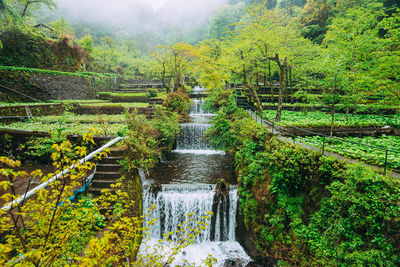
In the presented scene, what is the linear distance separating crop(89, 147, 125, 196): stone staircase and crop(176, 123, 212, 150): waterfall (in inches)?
257

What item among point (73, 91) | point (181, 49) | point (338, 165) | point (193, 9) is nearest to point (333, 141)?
point (338, 165)

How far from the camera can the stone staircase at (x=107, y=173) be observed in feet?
23.4

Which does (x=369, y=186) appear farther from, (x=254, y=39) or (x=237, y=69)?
(x=237, y=69)

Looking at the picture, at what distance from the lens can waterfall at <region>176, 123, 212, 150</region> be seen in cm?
1427

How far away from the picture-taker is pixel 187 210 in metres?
8.14

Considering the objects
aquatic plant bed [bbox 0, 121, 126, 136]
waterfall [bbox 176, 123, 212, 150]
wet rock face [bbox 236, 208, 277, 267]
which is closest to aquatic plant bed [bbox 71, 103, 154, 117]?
waterfall [bbox 176, 123, 212, 150]

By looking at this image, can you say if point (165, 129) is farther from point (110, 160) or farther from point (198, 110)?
point (198, 110)

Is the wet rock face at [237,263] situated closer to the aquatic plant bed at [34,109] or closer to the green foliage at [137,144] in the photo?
the green foliage at [137,144]

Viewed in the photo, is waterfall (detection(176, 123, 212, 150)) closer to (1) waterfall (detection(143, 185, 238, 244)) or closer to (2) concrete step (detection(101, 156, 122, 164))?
(1) waterfall (detection(143, 185, 238, 244))

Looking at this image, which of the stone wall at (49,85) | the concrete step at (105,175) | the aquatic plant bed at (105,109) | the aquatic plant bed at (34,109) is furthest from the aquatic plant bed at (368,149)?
the stone wall at (49,85)

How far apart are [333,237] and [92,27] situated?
82.2 meters

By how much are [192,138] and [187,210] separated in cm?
688

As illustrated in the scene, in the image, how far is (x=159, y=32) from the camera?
77.6 metres

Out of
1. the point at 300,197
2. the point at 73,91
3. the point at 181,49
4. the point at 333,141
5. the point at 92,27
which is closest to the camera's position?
the point at 300,197
